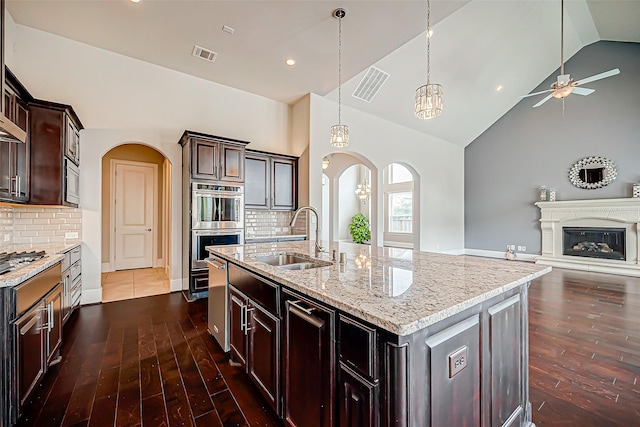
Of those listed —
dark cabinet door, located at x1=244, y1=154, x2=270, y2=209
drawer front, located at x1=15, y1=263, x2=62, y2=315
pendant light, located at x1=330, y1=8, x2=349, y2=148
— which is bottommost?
drawer front, located at x1=15, y1=263, x2=62, y2=315

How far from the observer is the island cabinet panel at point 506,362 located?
128 centimetres

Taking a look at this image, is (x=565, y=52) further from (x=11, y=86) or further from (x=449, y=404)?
(x=11, y=86)

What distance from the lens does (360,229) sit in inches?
412

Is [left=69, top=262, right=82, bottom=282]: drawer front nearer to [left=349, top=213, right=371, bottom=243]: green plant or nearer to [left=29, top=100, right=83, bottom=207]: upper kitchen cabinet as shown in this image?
[left=29, top=100, right=83, bottom=207]: upper kitchen cabinet

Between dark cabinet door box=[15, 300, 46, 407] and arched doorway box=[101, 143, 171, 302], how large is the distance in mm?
3608

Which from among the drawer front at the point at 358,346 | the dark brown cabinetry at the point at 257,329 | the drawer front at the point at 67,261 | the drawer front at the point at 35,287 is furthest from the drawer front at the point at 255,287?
the drawer front at the point at 67,261

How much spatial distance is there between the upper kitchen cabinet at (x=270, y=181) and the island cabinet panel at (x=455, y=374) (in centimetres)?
411

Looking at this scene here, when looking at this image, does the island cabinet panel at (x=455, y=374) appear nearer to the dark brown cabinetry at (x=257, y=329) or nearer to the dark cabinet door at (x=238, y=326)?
the dark brown cabinetry at (x=257, y=329)

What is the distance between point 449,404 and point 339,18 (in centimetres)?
382

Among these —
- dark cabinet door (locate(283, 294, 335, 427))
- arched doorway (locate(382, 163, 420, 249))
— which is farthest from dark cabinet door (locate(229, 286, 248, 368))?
arched doorway (locate(382, 163, 420, 249))

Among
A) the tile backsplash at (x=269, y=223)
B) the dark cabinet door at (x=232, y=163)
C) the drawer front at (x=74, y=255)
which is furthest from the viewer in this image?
the tile backsplash at (x=269, y=223)

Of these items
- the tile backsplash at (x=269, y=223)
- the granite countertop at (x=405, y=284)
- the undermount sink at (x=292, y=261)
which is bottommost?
the undermount sink at (x=292, y=261)

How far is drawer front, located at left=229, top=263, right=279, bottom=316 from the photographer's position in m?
1.56

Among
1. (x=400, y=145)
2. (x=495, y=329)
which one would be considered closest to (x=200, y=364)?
(x=495, y=329)
